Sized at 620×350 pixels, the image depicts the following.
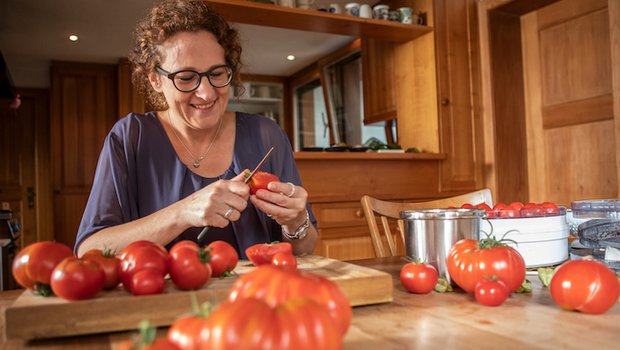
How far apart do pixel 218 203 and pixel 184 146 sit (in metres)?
0.49

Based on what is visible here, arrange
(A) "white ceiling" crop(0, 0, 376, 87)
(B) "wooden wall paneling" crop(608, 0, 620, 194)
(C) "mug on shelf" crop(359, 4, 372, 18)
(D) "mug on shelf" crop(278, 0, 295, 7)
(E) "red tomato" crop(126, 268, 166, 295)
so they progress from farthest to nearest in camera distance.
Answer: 1. (A) "white ceiling" crop(0, 0, 376, 87)
2. (C) "mug on shelf" crop(359, 4, 372, 18)
3. (D) "mug on shelf" crop(278, 0, 295, 7)
4. (B) "wooden wall paneling" crop(608, 0, 620, 194)
5. (E) "red tomato" crop(126, 268, 166, 295)

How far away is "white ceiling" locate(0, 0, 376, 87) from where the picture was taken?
14.6 feet

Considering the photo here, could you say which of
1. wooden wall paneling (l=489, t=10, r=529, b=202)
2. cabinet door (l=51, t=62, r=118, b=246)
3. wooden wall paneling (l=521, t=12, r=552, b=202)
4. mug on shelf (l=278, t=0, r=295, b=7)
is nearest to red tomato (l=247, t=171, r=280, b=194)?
mug on shelf (l=278, t=0, r=295, b=7)

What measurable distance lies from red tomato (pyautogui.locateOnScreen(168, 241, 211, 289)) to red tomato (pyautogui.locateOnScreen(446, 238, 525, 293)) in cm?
44

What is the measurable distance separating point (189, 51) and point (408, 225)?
0.81m

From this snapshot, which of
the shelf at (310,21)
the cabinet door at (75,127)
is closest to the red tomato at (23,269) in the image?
the shelf at (310,21)

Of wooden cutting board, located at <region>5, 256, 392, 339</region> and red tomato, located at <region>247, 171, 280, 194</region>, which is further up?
red tomato, located at <region>247, 171, 280, 194</region>

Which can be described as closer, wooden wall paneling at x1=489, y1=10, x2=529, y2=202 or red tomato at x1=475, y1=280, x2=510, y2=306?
red tomato at x1=475, y1=280, x2=510, y2=306

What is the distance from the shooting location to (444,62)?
3.92 metres

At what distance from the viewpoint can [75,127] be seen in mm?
6238

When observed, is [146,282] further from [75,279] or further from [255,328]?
[255,328]

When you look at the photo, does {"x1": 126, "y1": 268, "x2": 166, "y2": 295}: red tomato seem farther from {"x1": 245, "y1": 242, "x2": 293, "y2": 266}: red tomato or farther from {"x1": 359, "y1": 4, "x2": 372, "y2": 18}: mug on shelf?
{"x1": 359, "y1": 4, "x2": 372, "y2": 18}: mug on shelf

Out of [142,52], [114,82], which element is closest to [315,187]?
[142,52]

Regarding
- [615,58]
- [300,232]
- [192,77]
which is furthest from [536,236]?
[615,58]
